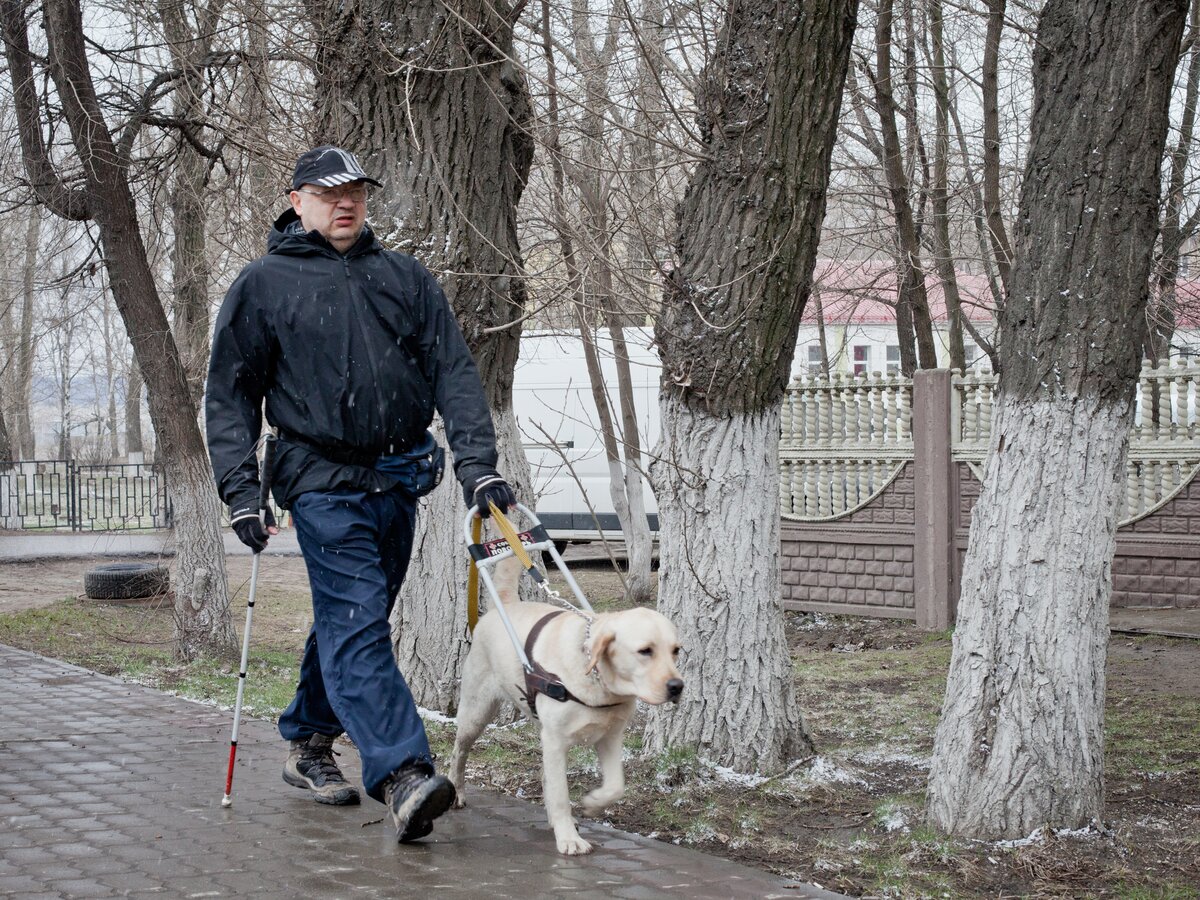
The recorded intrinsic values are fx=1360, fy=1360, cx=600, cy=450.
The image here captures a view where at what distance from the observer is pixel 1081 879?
441 centimetres

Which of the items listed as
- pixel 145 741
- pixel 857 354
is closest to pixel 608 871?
pixel 145 741

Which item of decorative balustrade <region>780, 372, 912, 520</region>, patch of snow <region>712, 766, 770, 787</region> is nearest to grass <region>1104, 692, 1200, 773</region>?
patch of snow <region>712, 766, 770, 787</region>

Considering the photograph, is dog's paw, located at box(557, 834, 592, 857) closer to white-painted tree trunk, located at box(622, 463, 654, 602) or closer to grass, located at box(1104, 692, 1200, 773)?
grass, located at box(1104, 692, 1200, 773)

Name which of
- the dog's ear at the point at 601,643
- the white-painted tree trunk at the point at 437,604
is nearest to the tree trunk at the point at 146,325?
the white-painted tree trunk at the point at 437,604

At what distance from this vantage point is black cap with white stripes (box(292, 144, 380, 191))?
4.82m

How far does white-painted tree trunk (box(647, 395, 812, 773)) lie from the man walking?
1.40 m

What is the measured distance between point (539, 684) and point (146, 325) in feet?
22.2

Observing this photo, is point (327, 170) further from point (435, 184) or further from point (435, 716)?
point (435, 716)

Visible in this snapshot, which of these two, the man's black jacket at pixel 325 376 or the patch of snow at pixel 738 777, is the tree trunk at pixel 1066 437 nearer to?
the patch of snow at pixel 738 777

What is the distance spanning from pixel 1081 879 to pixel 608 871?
154 cm

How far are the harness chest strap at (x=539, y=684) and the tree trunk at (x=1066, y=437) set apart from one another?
1.44 meters

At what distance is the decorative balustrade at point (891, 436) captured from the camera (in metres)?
11.4

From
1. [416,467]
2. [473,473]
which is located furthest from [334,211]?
[473,473]

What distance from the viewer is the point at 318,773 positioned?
5270 millimetres
